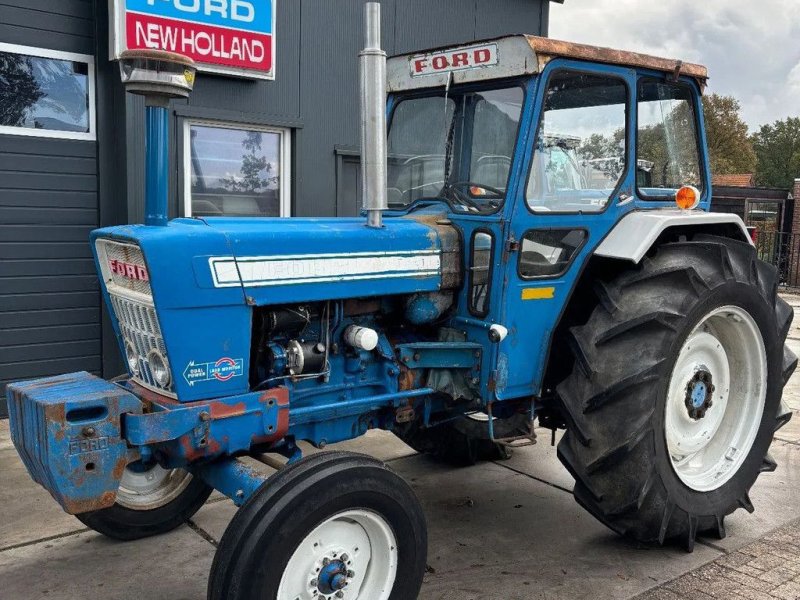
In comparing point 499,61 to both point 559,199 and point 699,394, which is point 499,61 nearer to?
point 559,199

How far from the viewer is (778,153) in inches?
2125

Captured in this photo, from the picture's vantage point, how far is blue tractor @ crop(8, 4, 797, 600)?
2980 mm

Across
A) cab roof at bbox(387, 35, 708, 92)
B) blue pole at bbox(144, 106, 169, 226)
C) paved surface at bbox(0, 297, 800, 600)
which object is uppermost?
cab roof at bbox(387, 35, 708, 92)

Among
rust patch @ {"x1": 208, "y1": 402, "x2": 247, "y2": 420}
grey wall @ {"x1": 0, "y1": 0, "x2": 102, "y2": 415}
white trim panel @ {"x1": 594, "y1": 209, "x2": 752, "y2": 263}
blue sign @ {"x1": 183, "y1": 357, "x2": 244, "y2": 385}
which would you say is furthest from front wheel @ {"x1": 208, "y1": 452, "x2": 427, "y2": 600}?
grey wall @ {"x1": 0, "y1": 0, "x2": 102, "y2": 415}

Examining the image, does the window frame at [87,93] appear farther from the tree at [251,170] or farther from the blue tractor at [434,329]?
the blue tractor at [434,329]

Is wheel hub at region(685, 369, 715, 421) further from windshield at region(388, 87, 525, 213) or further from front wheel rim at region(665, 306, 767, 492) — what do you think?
windshield at region(388, 87, 525, 213)

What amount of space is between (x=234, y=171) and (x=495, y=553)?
436cm

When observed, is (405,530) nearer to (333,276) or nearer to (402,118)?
(333,276)

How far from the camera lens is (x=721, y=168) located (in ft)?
134

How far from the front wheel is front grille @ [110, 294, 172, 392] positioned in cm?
74

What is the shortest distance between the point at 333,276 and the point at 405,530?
1.08 meters

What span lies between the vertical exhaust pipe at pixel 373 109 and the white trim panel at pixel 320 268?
25 cm

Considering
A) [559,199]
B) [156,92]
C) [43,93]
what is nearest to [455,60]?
[559,199]

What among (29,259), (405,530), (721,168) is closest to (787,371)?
(405,530)
